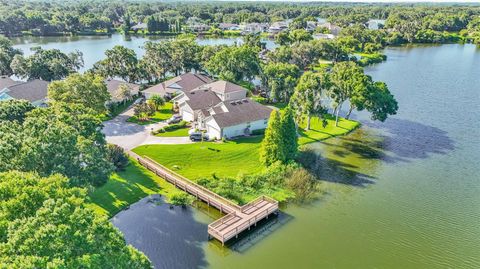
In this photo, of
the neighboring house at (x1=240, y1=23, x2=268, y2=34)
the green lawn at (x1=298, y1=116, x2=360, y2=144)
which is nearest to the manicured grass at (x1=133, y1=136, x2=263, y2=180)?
the green lawn at (x1=298, y1=116, x2=360, y2=144)

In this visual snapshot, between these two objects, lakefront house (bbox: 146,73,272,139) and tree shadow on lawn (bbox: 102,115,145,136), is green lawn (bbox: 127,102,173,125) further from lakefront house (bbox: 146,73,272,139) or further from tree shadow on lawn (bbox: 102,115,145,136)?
lakefront house (bbox: 146,73,272,139)

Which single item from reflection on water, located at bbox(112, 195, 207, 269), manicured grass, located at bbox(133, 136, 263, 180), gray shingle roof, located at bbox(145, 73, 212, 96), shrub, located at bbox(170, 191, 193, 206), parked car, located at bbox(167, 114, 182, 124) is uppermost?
gray shingle roof, located at bbox(145, 73, 212, 96)

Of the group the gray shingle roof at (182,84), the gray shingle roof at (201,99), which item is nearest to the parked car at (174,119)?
the gray shingle roof at (201,99)

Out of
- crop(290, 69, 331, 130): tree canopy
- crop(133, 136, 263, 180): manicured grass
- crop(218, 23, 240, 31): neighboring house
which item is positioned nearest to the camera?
crop(133, 136, 263, 180): manicured grass

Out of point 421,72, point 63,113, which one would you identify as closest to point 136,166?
point 63,113

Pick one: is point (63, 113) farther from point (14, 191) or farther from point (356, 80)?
point (356, 80)

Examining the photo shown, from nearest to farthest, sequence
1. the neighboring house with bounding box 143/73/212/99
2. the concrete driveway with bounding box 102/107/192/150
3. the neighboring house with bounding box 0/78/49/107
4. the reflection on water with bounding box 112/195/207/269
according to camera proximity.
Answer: the reflection on water with bounding box 112/195/207/269 → the concrete driveway with bounding box 102/107/192/150 → the neighboring house with bounding box 0/78/49/107 → the neighboring house with bounding box 143/73/212/99

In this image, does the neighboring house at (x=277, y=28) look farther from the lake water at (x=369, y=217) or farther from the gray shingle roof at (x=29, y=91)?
the gray shingle roof at (x=29, y=91)
